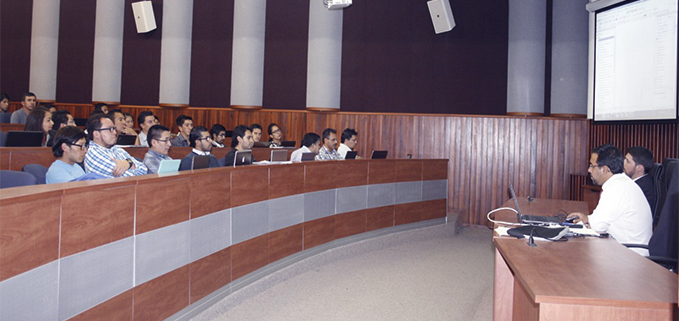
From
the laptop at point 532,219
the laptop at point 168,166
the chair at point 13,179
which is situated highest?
the laptop at point 168,166

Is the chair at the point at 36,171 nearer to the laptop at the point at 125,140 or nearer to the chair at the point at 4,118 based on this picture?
the laptop at the point at 125,140

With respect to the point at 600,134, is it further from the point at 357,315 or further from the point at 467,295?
the point at 357,315

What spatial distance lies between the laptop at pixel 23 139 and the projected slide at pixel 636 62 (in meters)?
6.17

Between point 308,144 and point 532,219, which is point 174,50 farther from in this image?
point 532,219

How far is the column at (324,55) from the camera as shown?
932 cm

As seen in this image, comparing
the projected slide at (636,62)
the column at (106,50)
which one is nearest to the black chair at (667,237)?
the projected slide at (636,62)

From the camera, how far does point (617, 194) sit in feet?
11.0

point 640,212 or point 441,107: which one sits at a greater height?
point 441,107

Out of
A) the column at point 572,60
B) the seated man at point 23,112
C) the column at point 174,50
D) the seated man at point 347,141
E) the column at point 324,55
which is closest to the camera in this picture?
the seated man at point 347,141

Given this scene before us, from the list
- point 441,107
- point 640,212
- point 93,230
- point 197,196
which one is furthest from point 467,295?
point 441,107

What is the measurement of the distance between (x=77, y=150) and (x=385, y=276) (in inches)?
112

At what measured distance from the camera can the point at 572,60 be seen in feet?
28.1

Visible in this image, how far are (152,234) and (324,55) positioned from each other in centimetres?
688

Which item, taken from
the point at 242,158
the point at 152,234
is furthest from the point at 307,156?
the point at 152,234
